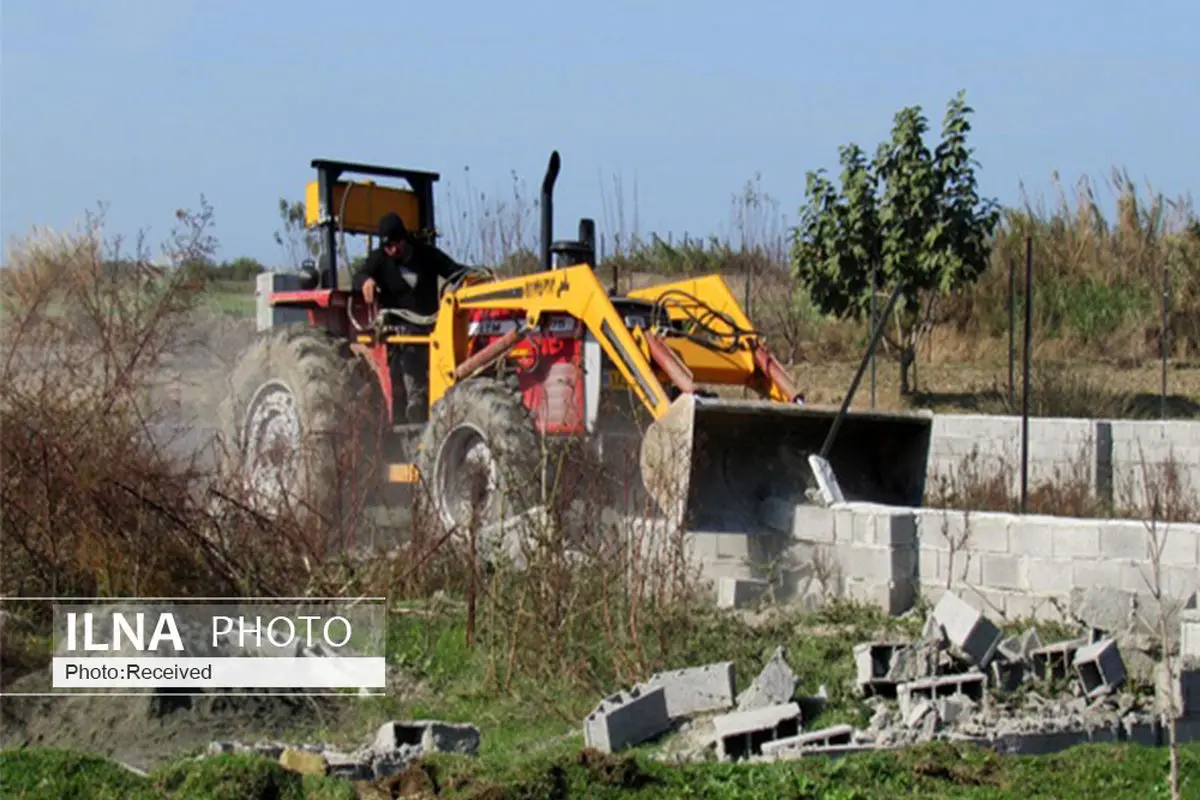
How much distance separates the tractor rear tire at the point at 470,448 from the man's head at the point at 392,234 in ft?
5.69

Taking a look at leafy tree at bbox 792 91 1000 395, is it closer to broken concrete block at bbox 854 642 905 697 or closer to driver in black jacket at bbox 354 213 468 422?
driver in black jacket at bbox 354 213 468 422

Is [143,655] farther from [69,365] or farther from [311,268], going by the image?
[311,268]

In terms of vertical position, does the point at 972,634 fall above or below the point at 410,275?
below

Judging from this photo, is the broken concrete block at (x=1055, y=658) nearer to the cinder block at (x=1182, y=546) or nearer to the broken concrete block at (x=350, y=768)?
the cinder block at (x=1182, y=546)

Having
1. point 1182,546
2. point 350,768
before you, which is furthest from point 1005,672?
point 350,768

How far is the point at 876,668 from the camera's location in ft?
26.9

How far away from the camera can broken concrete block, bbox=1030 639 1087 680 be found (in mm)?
8258

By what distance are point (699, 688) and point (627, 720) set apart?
62cm

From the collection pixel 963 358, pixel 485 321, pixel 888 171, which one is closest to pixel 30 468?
pixel 485 321

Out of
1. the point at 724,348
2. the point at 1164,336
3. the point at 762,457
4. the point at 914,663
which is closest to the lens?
the point at 914,663

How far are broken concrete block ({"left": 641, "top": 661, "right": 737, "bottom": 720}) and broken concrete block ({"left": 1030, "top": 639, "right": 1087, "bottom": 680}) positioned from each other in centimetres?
157

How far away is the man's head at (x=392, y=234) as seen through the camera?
13.4 metres

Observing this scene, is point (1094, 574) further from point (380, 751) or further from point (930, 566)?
point (380, 751)

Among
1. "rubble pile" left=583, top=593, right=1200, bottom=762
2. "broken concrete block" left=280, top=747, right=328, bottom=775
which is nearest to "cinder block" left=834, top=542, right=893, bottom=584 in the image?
"rubble pile" left=583, top=593, right=1200, bottom=762
